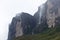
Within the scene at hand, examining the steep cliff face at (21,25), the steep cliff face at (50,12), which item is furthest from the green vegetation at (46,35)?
the steep cliff face at (21,25)

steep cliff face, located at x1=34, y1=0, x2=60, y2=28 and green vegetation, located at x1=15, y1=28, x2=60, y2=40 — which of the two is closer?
green vegetation, located at x1=15, y1=28, x2=60, y2=40

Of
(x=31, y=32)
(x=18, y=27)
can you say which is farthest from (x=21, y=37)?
(x=18, y=27)

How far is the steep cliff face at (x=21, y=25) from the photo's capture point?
23203 mm

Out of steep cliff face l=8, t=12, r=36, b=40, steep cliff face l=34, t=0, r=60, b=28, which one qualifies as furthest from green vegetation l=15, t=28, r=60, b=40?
steep cliff face l=8, t=12, r=36, b=40

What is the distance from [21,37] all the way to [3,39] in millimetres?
2171

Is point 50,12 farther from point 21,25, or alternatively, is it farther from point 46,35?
point 46,35

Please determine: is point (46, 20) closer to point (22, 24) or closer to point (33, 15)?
point (33, 15)

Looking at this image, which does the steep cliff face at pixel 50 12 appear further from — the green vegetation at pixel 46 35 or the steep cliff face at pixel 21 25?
the steep cliff face at pixel 21 25

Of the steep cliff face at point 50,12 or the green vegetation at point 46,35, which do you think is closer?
the green vegetation at point 46,35

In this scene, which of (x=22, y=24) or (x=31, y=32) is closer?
(x=31, y=32)

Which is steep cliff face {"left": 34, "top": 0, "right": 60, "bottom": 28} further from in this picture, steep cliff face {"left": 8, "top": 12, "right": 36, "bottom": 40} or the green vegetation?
steep cliff face {"left": 8, "top": 12, "right": 36, "bottom": 40}

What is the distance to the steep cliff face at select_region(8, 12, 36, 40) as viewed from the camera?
2320 cm

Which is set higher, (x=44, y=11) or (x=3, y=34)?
(x=44, y=11)

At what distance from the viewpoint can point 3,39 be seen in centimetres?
2275
